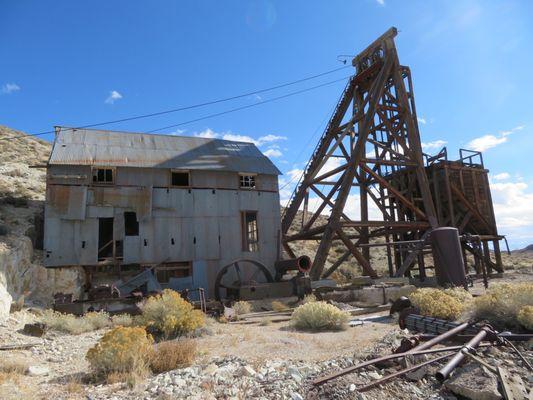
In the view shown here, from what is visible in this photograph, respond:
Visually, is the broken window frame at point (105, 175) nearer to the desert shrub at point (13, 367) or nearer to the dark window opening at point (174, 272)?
the dark window opening at point (174, 272)

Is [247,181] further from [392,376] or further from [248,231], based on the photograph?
[392,376]

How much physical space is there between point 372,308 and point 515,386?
8.90 metres

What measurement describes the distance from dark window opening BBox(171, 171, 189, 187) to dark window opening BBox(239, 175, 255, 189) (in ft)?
9.74

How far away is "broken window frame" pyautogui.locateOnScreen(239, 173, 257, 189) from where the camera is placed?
22.1 m

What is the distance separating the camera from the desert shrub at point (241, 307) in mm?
15789

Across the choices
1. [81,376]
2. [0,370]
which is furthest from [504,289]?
[0,370]

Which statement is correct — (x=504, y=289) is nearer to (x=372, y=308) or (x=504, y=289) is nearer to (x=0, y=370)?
(x=372, y=308)

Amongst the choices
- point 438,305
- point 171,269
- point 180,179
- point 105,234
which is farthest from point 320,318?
point 105,234

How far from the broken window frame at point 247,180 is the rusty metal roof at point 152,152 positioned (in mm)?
354

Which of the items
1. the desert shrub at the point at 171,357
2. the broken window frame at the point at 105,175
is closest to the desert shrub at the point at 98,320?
the desert shrub at the point at 171,357

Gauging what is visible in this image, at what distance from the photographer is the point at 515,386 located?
18.9 feet

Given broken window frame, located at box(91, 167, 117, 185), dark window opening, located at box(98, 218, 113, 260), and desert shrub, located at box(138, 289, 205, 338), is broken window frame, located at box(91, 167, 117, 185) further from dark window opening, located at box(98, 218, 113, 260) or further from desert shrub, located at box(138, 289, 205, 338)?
desert shrub, located at box(138, 289, 205, 338)

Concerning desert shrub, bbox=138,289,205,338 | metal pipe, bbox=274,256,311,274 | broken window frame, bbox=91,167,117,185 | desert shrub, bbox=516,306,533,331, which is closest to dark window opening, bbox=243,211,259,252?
metal pipe, bbox=274,256,311,274

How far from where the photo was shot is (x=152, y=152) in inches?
838
